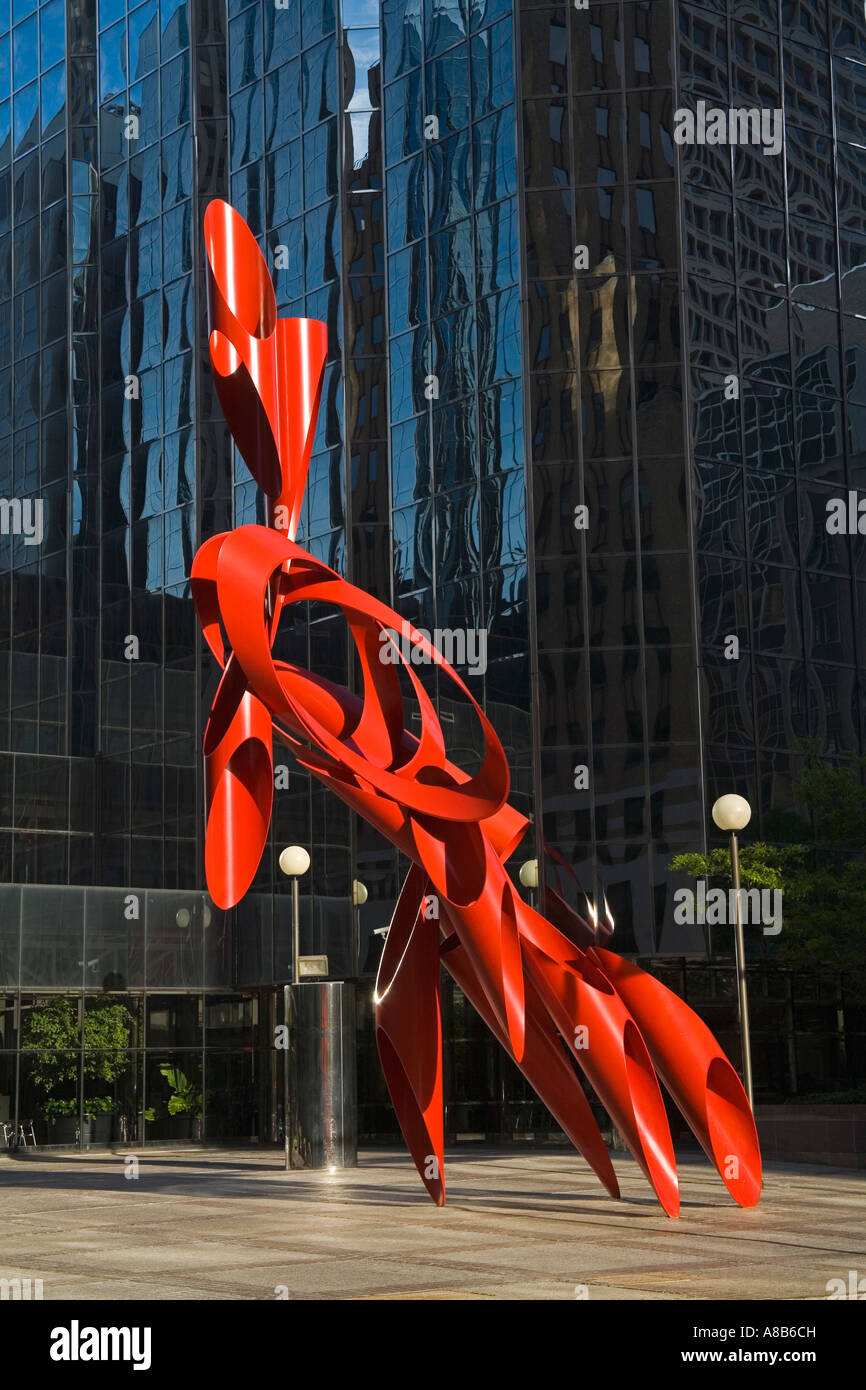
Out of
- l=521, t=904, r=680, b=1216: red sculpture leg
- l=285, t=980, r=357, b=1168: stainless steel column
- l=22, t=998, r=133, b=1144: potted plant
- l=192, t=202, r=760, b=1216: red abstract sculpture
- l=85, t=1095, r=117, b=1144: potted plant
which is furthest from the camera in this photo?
l=85, t=1095, r=117, b=1144: potted plant

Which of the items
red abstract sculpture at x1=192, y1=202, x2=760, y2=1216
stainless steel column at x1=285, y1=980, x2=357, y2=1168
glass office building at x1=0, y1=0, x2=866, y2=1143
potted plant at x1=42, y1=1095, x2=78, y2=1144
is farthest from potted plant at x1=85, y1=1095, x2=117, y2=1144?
red abstract sculpture at x1=192, y1=202, x2=760, y2=1216

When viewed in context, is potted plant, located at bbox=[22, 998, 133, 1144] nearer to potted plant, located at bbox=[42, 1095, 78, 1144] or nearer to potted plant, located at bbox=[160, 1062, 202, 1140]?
potted plant, located at bbox=[42, 1095, 78, 1144]

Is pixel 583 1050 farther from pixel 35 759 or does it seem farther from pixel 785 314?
pixel 35 759

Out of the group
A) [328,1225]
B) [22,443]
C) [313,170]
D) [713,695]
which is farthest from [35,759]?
[328,1225]

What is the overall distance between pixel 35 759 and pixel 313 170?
53.2 feet

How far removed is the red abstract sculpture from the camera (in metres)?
16.7

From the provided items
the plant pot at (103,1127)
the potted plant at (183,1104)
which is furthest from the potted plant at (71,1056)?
the potted plant at (183,1104)

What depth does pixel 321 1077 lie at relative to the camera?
84.6 ft

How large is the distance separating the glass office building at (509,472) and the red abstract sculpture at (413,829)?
12224mm

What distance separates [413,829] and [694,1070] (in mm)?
3929

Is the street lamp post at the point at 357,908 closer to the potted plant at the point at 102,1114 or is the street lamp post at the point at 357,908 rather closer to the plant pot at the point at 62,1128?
the potted plant at the point at 102,1114

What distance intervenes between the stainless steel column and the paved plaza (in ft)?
1.81

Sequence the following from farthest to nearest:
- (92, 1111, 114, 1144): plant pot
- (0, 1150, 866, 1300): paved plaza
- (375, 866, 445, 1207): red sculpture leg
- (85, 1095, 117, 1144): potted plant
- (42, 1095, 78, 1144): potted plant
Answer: (92, 1111, 114, 1144): plant pot → (85, 1095, 117, 1144): potted plant → (42, 1095, 78, 1144): potted plant → (375, 866, 445, 1207): red sculpture leg → (0, 1150, 866, 1300): paved plaza

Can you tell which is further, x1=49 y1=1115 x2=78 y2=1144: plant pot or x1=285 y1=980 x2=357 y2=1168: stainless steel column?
x1=49 y1=1115 x2=78 y2=1144: plant pot
